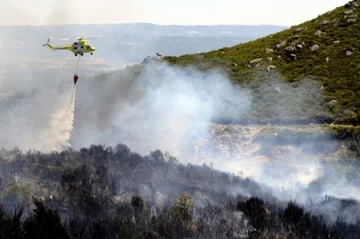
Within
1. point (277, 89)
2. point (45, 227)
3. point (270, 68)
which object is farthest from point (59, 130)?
point (45, 227)

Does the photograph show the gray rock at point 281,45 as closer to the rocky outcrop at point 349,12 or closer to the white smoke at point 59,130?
the rocky outcrop at point 349,12

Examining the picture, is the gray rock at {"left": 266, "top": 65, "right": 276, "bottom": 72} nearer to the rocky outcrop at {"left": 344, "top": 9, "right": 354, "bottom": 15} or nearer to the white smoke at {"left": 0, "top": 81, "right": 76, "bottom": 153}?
the rocky outcrop at {"left": 344, "top": 9, "right": 354, "bottom": 15}

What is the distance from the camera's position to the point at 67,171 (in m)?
37.8

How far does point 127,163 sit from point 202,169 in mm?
6987

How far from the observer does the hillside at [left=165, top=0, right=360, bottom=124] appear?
55469 mm

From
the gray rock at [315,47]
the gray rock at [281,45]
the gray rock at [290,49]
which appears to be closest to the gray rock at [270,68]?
the gray rock at [290,49]

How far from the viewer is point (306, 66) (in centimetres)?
6538

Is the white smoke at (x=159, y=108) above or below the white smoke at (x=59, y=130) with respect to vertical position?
above

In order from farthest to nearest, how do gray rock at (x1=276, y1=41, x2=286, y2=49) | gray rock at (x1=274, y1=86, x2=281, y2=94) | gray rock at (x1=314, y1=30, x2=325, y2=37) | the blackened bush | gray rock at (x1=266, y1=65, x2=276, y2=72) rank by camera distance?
1. gray rock at (x1=276, y1=41, x2=286, y2=49)
2. gray rock at (x1=314, y1=30, x2=325, y2=37)
3. gray rock at (x1=266, y1=65, x2=276, y2=72)
4. gray rock at (x1=274, y1=86, x2=281, y2=94)
5. the blackened bush

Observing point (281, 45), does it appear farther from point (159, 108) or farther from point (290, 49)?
point (159, 108)

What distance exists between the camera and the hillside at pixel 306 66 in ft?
182

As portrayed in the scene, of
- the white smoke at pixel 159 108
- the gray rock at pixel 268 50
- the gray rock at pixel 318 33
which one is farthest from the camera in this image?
the gray rock at pixel 268 50

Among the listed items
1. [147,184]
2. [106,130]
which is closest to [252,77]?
[106,130]

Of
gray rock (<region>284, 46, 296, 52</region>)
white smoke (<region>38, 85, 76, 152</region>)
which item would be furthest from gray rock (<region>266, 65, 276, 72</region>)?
white smoke (<region>38, 85, 76, 152</region>)
